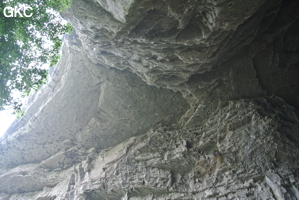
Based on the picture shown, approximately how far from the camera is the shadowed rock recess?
28.7 feet

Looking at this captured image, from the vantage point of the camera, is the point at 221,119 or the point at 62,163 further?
the point at 62,163

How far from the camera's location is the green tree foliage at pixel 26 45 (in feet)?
24.7

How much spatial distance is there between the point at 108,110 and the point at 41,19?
9393 mm

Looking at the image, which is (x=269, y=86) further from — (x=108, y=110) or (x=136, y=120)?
(x=108, y=110)

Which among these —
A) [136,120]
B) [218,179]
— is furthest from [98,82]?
[218,179]

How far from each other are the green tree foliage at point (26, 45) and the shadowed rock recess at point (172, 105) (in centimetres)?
170

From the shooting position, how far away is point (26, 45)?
8.27 meters

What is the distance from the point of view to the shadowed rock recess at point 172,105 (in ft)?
28.7

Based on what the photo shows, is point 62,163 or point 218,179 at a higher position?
point 62,163

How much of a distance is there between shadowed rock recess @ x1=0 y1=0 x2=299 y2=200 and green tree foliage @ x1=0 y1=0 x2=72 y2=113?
1.70m

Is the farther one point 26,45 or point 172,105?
point 172,105

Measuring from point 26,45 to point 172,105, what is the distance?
9645mm

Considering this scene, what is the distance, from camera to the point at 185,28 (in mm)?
8828

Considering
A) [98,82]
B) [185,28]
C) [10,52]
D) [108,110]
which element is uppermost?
[98,82]
